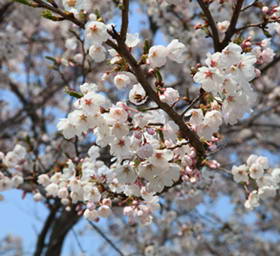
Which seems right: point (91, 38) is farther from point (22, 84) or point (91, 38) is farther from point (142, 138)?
point (22, 84)

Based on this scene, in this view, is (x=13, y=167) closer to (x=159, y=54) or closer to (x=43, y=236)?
(x=43, y=236)

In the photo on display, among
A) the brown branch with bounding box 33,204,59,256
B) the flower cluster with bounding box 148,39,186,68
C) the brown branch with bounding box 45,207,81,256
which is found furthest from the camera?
the brown branch with bounding box 33,204,59,256

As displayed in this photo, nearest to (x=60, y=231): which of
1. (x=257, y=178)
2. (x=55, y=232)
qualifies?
(x=55, y=232)

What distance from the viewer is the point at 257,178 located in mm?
2625

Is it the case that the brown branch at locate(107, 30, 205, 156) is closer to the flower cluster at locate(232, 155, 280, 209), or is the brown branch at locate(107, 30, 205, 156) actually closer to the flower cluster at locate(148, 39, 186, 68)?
the flower cluster at locate(148, 39, 186, 68)

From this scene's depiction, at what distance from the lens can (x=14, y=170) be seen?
3.56m

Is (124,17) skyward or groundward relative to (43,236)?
groundward

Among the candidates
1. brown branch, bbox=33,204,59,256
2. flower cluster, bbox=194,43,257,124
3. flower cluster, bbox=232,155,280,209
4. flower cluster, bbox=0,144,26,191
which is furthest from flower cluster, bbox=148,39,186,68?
brown branch, bbox=33,204,59,256

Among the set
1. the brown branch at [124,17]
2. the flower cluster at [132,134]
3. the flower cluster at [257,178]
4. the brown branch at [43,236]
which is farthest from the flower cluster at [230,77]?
the brown branch at [43,236]

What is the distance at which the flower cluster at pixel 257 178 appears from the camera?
257 cm

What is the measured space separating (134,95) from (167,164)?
1.30 feet

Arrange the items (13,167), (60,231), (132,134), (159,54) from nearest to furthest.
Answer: (159,54)
(132,134)
(13,167)
(60,231)

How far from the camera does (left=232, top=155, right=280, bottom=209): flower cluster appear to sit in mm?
2574

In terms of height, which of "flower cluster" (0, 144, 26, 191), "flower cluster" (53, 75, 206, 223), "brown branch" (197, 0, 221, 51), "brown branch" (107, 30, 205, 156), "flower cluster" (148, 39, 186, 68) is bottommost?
"flower cluster" (53, 75, 206, 223)
